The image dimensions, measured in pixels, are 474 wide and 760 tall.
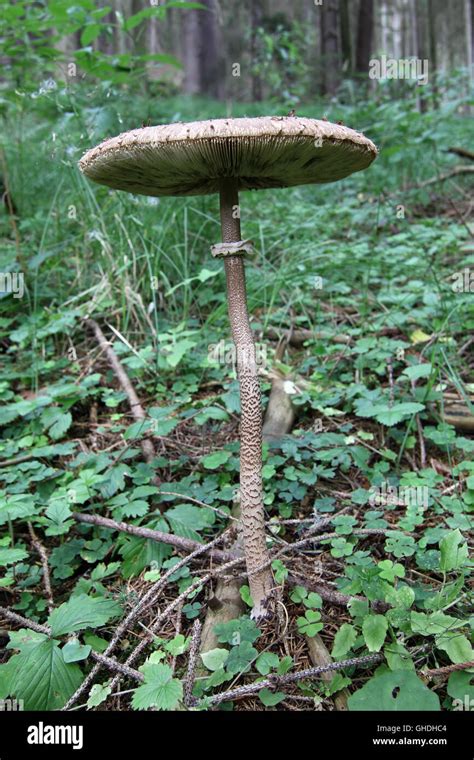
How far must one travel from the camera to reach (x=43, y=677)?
1650 mm

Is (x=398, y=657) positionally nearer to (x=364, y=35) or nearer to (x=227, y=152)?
(x=227, y=152)

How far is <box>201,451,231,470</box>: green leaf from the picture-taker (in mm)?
2527

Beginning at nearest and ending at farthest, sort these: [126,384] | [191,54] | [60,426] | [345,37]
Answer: [60,426] < [126,384] < [345,37] < [191,54]

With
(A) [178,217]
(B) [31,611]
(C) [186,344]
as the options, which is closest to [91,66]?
(A) [178,217]

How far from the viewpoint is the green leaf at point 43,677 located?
162 centimetres

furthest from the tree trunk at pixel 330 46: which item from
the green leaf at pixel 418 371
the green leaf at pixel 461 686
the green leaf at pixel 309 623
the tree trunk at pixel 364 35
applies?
the green leaf at pixel 461 686

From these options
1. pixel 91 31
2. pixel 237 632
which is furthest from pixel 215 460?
pixel 91 31

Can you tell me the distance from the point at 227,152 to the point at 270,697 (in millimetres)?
1772

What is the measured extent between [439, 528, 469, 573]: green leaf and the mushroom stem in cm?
65

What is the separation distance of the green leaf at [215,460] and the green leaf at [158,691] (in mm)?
1054

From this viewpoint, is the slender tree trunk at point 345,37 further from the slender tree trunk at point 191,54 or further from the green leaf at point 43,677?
the green leaf at point 43,677

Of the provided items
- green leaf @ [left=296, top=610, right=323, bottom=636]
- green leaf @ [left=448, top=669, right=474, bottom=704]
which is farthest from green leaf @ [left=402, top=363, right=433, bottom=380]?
green leaf @ [left=448, top=669, right=474, bottom=704]

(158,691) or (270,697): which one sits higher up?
(158,691)

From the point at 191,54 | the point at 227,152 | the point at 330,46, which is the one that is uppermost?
the point at 191,54
